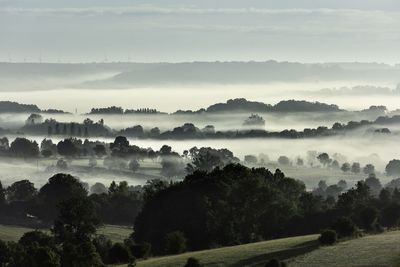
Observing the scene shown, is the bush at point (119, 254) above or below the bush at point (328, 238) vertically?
below

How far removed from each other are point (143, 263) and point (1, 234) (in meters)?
83.1

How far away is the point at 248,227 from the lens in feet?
470

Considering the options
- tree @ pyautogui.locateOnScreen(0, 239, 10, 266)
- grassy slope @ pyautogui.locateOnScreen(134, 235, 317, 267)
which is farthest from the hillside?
tree @ pyautogui.locateOnScreen(0, 239, 10, 266)

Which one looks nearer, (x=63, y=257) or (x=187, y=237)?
(x=63, y=257)

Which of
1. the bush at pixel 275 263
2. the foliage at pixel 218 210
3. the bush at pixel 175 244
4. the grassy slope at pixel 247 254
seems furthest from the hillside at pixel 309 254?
the foliage at pixel 218 210

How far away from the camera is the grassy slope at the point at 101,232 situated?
174875 mm

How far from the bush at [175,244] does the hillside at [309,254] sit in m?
15.2

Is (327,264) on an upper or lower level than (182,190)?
lower

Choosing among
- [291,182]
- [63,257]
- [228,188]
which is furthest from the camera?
[291,182]

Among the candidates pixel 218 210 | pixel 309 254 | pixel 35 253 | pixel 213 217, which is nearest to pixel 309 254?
pixel 309 254

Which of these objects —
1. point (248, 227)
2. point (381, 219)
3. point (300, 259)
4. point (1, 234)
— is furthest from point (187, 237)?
point (1, 234)

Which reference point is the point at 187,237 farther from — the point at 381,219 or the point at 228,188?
the point at 381,219

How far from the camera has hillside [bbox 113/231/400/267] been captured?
89125 mm

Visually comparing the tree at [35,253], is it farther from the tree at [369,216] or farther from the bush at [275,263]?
the tree at [369,216]
